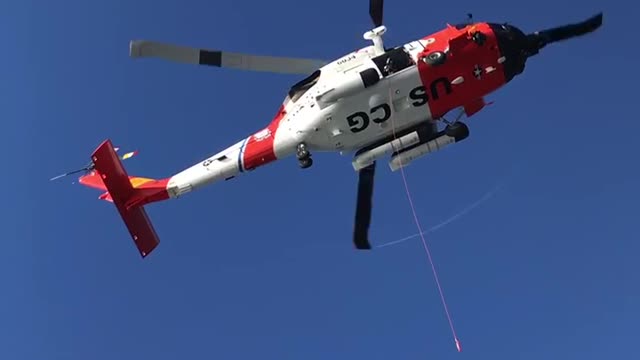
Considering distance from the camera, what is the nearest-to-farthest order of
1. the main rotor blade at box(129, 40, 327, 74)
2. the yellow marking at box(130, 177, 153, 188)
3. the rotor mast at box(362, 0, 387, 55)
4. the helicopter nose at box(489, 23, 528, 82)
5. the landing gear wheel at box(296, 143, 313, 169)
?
the main rotor blade at box(129, 40, 327, 74) → the helicopter nose at box(489, 23, 528, 82) → the rotor mast at box(362, 0, 387, 55) → the landing gear wheel at box(296, 143, 313, 169) → the yellow marking at box(130, 177, 153, 188)

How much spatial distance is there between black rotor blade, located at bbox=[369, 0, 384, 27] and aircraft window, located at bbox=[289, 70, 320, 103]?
203 centimetres

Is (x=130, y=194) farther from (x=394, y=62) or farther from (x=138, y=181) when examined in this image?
(x=394, y=62)

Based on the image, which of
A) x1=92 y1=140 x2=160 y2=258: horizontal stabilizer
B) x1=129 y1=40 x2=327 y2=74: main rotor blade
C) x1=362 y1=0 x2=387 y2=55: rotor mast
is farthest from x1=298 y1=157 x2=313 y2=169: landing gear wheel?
x1=92 y1=140 x2=160 y2=258: horizontal stabilizer

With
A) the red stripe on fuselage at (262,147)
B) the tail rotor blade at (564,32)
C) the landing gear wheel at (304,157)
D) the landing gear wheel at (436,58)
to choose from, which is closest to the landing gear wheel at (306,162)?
the landing gear wheel at (304,157)

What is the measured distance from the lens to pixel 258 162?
2114 centimetres

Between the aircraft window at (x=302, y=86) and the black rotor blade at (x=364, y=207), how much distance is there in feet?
8.79

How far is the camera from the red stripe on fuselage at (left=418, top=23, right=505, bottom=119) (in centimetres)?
1912

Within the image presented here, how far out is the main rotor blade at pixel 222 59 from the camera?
62.1 ft

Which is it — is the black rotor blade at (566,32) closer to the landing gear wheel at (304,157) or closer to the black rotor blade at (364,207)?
the black rotor blade at (364,207)

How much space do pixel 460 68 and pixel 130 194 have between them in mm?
10064

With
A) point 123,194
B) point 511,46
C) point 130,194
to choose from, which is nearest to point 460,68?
point 511,46

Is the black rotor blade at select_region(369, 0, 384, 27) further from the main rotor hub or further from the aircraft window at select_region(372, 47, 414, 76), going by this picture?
the aircraft window at select_region(372, 47, 414, 76)

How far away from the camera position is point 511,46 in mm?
19406

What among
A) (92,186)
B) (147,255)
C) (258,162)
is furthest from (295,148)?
(92,186)
